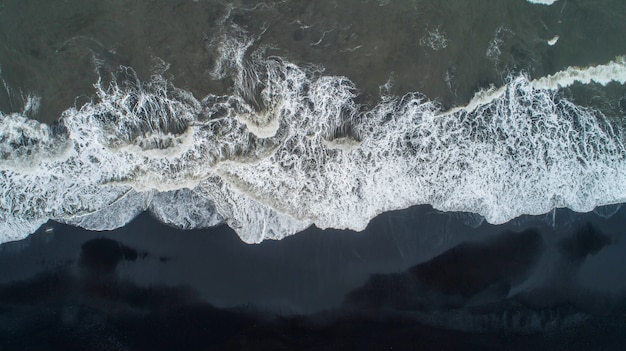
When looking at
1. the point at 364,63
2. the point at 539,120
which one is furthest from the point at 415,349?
the point at 364,63

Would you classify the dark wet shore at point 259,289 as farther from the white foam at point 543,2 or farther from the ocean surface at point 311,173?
the white foam at point 543,2

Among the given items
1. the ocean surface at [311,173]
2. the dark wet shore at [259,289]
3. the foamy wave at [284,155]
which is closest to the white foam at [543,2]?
the ocean surface at [311,173]

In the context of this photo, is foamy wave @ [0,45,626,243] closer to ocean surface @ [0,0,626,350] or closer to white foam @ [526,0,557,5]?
ocean surface @ [0,0,626,350]

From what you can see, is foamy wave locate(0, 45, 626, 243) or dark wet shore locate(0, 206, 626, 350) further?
dark wet shore locate(0, 206, 626, 350)

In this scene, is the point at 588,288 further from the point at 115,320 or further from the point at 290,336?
the point at 115,320

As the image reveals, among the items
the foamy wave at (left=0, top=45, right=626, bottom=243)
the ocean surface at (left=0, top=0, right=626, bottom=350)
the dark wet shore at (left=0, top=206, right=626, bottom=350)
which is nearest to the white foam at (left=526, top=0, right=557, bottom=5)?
the ocean surface at (left=0, top=0, right=626, bottom=350)

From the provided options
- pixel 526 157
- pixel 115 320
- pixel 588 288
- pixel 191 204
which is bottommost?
pixel 115 320

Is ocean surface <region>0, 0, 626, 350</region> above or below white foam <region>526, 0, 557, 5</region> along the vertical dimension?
below
